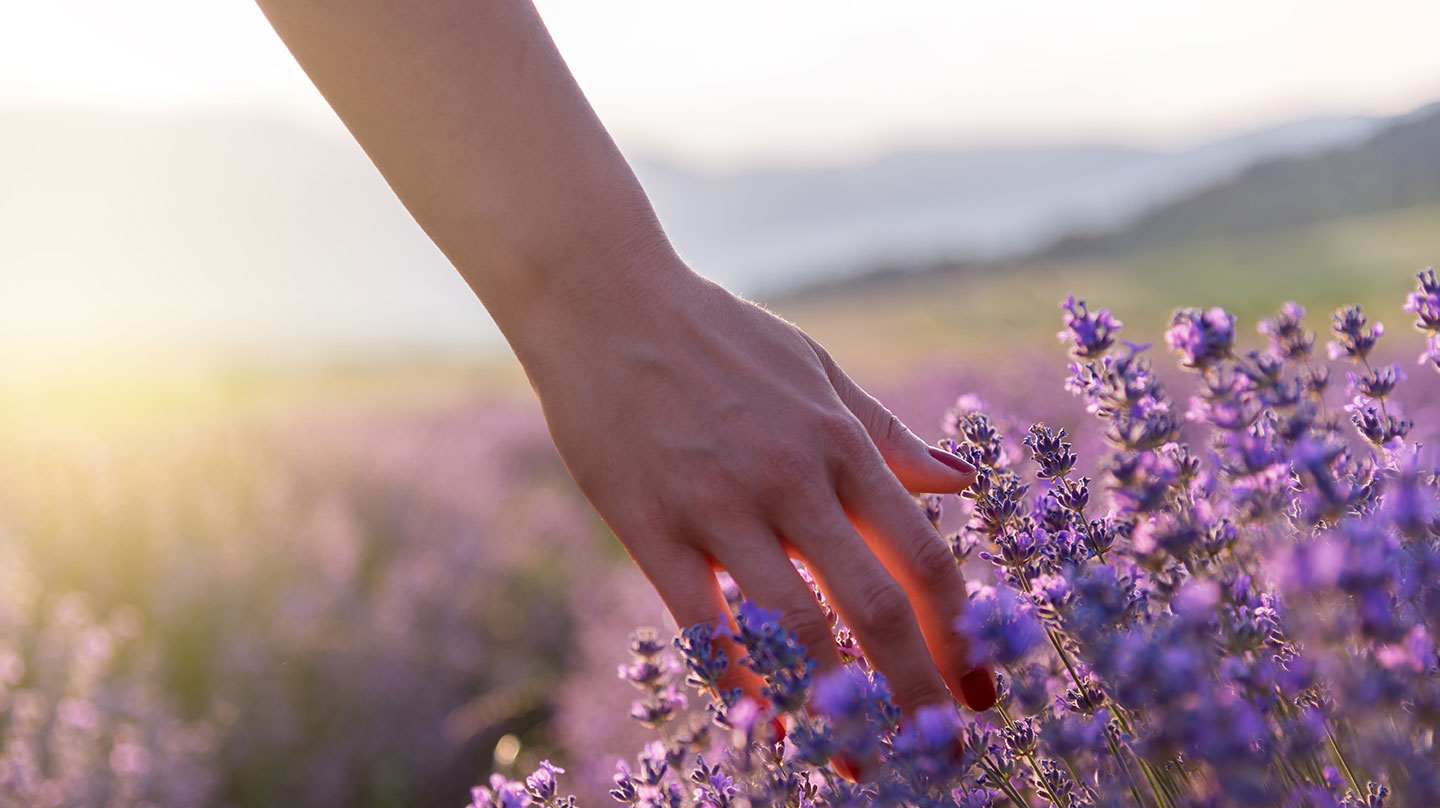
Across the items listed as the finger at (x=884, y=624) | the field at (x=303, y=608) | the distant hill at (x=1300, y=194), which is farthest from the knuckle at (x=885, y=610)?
the distant hill at (x=1300, y=194)

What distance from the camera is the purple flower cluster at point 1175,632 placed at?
0.78 meters

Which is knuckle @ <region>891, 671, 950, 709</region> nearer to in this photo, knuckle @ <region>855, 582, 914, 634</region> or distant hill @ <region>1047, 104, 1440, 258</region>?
knuckle @ <region>855, 582, 914, 634</region>

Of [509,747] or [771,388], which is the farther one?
[509,747]

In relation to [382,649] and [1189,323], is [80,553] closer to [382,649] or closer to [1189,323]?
[382,649]

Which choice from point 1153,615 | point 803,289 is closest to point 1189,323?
point 1153,615

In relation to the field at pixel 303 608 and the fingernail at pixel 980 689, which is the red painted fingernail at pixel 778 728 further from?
the field at pixel 303 608

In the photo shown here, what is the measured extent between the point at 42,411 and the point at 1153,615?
10944 millimetres

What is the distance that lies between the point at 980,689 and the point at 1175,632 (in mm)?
483

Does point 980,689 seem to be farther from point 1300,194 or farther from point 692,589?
point 1300,194

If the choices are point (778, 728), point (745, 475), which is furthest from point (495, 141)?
point (778, 728)

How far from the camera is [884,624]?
125 cm

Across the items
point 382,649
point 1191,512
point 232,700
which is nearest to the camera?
point 1191,512

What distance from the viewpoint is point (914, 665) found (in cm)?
126

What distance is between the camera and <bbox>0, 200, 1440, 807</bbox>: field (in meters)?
3.31
